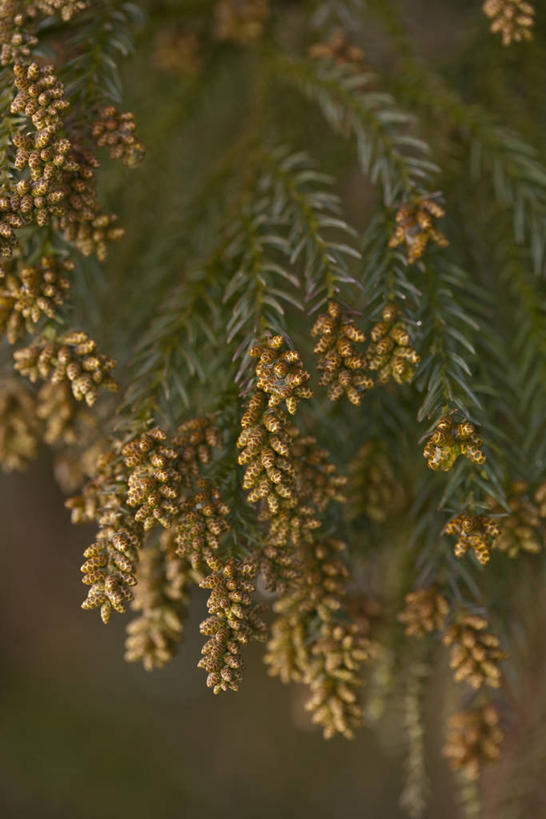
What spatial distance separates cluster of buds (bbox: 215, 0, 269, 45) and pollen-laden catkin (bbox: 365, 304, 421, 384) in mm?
846

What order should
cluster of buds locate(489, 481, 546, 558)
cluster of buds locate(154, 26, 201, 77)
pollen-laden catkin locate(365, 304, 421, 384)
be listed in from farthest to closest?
cluster of buds locate(154, 26, 201, 77) → cluster of buds locate(489, 481, 546, 558) → pollen-laden catkin locate(365, 304, 421, 384)

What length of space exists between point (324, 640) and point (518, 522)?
33 centimetres

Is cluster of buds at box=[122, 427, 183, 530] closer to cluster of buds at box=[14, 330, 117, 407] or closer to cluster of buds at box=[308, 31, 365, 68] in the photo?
cluster of buds at box=[14, 330, 117, 407]

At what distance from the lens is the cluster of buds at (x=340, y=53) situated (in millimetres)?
1222

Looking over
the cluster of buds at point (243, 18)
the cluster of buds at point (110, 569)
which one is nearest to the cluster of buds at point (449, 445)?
the cluster of buds at point (110, 569)

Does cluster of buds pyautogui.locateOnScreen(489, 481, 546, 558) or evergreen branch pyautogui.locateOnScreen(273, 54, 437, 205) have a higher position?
evergreen branch pyautogui.locateOnScreen(273, 54, 437, 205)

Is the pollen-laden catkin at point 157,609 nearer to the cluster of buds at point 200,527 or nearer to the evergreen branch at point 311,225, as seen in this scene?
the cluster of buds at point 200,527

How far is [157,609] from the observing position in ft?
3.16

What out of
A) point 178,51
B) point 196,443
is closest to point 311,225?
point 196,443

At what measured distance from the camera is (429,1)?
1961 mm

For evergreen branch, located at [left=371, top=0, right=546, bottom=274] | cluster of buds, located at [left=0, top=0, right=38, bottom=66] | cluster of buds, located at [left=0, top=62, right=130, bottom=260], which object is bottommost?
cluster of buds, located at [left=0, top=62, right=130, bottom=260]

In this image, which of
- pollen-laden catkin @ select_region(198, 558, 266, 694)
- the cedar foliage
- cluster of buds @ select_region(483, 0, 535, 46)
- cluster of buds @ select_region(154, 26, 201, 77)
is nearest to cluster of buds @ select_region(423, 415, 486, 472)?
the cedar foliage

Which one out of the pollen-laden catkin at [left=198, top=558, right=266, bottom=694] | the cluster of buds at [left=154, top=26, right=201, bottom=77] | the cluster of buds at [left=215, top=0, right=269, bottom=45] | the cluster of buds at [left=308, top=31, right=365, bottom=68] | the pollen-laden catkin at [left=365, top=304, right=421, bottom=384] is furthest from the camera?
the cluster of buds at [left=154, top=26, right=201, bottom=77]

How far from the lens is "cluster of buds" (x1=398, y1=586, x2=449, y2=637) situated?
0.97 meters
